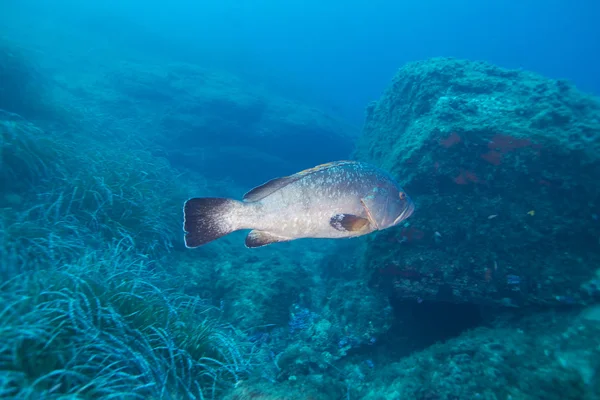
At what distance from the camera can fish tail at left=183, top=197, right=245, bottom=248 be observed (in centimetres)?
265

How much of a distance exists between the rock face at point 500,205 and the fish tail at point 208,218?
3.08m

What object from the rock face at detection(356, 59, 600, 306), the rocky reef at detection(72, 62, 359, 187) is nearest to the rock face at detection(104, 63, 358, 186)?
the rocky reef at detection(72, 62, 359, 187)

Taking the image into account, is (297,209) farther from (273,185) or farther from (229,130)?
(229,130)

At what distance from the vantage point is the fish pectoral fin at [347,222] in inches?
108

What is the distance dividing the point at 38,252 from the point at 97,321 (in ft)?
6.55

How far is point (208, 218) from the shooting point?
2.71m

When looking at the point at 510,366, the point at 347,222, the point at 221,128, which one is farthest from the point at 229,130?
the point at 510,366

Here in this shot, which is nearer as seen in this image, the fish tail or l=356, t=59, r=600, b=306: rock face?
the fish tail

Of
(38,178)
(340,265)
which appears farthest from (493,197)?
(38,178)

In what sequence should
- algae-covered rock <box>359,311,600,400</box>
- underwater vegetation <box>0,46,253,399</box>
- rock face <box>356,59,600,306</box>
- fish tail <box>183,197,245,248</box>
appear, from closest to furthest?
underwater vegetation <box>0,46,253,399</box> → algae-covered rock <box>359,311,600,400</box> → fish tail <box>183,197,245,248</box> → rock face <box>356,59,600,306</box>

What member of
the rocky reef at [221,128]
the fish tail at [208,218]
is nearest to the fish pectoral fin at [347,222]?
the fish tail at [208,218]

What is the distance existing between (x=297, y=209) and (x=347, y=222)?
A: 0.50 metres

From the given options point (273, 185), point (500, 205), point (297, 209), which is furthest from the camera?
point (500, 205)

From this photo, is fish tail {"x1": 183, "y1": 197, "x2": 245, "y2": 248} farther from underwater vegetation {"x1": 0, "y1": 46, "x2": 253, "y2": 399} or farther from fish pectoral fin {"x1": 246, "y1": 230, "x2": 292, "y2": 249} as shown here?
underwater vegetation {"x1": 0, "y1": 46, "x2": 253, "y2": 399}
